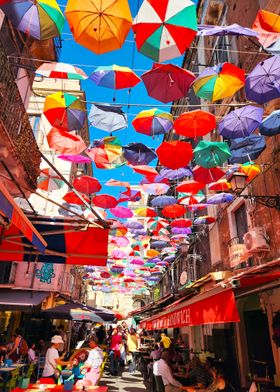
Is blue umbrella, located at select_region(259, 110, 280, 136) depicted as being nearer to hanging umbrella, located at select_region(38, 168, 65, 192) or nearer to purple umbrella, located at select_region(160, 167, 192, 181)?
purple umbrella, located at select_region(160, 167, 192, 181)

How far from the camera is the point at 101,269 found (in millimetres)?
26562

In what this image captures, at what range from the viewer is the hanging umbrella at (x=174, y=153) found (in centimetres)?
805

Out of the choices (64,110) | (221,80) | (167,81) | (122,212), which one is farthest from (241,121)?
(122,212)

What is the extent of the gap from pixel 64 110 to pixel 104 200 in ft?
18.4

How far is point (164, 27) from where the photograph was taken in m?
4.79

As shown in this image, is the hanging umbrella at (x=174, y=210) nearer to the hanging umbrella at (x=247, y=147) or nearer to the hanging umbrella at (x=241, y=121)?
the hanging umbrella at (x=247, y=147)

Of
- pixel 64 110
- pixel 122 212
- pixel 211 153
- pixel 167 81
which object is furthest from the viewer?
pixel 122 212

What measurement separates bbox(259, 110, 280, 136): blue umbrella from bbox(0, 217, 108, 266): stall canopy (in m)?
4.13

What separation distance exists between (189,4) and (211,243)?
1198 cm

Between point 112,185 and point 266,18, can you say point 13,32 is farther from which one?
point 266,18

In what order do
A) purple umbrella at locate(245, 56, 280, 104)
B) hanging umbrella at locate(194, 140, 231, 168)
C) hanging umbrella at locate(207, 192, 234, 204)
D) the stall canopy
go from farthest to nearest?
1. hanging umbrella at locate(207, 192, 234, 204)
2. hanging umbrella at locate(194, 140, 231, 168)
3. the stall canopy
4. purple umbrella at locate(245, 56, 280, 104)

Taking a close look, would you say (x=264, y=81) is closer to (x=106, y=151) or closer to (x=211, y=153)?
(x=211, y=153)

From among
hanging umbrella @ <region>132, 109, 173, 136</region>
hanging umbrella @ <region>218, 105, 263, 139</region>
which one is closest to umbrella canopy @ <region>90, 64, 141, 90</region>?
hanging umbrella @ <region>132, 109, 173, 136</region>

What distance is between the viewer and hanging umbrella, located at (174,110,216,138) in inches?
263
